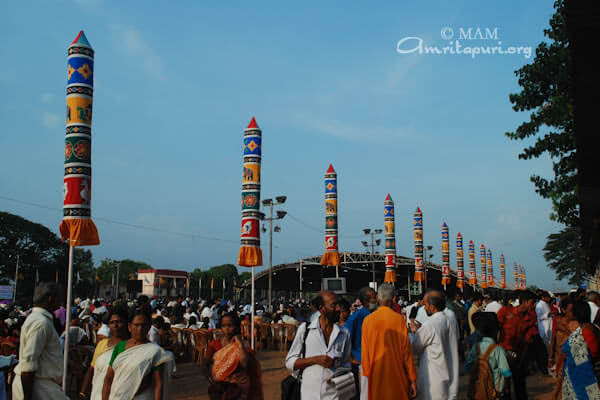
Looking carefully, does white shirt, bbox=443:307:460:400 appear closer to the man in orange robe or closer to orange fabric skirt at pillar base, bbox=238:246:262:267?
the man in orange robe

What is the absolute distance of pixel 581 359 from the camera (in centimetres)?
484

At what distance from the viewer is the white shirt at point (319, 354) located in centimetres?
450

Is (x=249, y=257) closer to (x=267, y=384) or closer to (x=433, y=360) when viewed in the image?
(x=267, y=384)

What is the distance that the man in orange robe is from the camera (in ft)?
15.3

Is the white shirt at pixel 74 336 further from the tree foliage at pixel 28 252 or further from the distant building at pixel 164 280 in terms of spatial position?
the distant building at pixel 164 280

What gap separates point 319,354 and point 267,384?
583 centimetres

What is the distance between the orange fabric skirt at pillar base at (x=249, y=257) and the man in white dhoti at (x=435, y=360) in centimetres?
735

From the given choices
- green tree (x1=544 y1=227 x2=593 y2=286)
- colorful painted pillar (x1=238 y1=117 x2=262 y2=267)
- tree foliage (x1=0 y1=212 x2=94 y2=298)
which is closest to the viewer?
colorful painted pillar (x1=238 y1=117 x2=262 y2=267)

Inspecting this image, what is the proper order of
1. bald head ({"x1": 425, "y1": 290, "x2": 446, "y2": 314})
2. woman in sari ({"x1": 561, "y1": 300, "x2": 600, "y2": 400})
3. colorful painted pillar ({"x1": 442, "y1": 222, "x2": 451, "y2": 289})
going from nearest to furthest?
1. woman in sari ({"x1": 561, "y1": 300, "x2": 600, "y2": 400})
2. bald head ({"x1": 425, "y1": 290, "x2": 446, "y2": 314})
3. colorful painted pillar ({"x1": 442, "y1": 222, "x2": 451, "y2": 289})

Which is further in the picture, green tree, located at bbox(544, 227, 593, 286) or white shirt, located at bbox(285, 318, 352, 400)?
green tree, located at bbox(544, 227, 593, 286)

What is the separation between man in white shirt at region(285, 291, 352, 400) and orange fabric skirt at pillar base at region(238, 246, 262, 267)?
23.8ft

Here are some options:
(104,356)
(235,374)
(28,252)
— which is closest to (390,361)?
(235,374)

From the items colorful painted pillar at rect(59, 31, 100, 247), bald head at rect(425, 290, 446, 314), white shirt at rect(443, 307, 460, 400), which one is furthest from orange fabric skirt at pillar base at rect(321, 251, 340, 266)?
white shirt at rect(443, 307, 460, 400)

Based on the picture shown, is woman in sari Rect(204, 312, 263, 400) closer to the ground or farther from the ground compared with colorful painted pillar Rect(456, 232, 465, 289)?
closer to the ground
